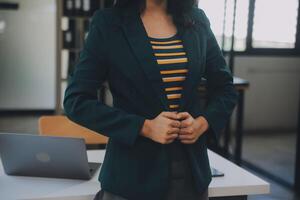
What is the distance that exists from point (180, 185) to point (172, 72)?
284 mm

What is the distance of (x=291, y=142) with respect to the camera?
5.18 m

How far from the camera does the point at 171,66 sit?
1.15 meters

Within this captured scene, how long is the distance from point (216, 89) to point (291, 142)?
4.17m

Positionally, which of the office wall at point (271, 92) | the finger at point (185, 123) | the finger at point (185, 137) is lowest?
the office wall at point (271, 92)

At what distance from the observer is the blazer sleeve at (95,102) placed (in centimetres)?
109

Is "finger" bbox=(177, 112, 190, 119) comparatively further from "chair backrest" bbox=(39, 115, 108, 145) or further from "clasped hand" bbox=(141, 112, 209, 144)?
"chair backrest" bbox=(39, 115, 108, 145)

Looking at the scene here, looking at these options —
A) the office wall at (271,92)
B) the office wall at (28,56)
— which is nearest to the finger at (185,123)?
the office wall at (271,92)

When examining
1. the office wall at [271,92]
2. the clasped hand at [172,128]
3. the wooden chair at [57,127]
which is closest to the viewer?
the clasped hand at [172,128]

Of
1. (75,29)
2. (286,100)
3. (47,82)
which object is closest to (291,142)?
(286,100)

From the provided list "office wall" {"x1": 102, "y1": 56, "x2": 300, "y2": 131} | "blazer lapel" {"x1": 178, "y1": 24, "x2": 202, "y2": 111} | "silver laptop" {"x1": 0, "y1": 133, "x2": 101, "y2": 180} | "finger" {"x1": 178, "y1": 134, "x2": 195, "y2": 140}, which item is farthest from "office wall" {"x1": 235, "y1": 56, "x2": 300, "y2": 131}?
"finger" {"x1": 178, "y1": 134, "x2": 195, "y2": 140}

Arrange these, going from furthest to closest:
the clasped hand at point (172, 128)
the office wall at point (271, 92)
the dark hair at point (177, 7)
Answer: the office wall at point (271, 92)
the dark hair at point (177, 7)
the clasped hand at point (172, 128)

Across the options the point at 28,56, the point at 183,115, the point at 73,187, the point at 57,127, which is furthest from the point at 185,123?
the point at 28,56

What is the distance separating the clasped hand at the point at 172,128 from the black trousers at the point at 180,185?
7cm

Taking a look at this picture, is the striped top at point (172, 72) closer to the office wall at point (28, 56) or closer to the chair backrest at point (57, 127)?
the chair backrest at point (57, 127)
